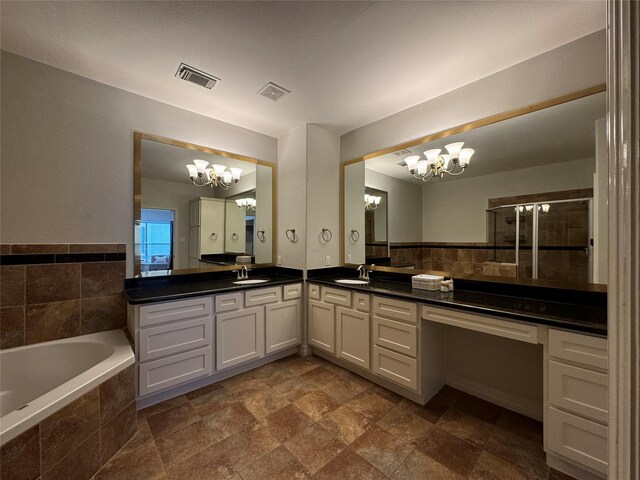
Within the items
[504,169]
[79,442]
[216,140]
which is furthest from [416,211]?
[79,442]

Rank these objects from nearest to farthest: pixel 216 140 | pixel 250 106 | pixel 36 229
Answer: pixel 36 229 < pixel 250 106 < pixel 216 140

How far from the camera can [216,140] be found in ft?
9.25

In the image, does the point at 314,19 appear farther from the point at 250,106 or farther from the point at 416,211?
the point at 416,211

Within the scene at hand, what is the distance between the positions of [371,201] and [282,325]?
1.73 m

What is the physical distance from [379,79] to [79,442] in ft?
10.1

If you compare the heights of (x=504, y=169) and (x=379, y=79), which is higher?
(x=379, y=79)

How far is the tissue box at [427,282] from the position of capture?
2.20 metres

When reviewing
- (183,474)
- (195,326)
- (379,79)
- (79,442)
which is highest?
(379,79)

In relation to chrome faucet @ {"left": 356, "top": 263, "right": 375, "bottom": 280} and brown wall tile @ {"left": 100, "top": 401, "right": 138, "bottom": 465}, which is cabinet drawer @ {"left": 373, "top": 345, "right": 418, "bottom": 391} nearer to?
chrome faucet @ {"left": 356, "top": 263, "right": 375, "bottom": 280}

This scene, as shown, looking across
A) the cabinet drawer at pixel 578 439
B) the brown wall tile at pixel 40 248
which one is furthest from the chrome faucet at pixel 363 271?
the brown wall tile at pixel 40 248

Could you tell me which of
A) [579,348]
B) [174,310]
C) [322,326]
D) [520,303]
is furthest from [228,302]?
[579,348]

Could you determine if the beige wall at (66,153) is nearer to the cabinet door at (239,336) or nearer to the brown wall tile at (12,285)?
the brown wall tile at (12,285)

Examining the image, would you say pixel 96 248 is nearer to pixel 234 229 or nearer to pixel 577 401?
pixel 234 229

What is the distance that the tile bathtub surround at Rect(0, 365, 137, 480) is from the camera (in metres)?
1.14
